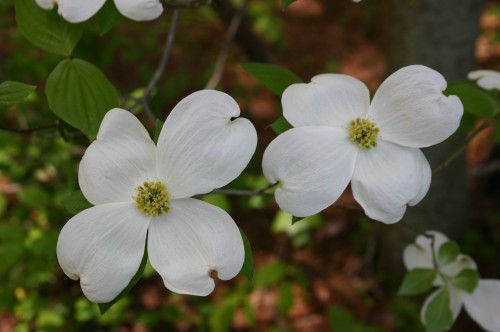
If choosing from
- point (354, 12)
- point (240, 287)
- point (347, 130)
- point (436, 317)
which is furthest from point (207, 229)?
point (354, 12)

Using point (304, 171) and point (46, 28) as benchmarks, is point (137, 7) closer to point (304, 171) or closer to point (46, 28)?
point (46, 28)

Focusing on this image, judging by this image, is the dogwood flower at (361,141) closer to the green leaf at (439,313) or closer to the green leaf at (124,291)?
the green leaf at (124,291)

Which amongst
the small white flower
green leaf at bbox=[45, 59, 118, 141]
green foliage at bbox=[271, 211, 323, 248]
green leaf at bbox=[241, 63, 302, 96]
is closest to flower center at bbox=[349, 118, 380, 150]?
green leaf at bbox=[241, 63, 302, 96]

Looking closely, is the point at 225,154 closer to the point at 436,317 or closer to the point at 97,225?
the point at 97,225

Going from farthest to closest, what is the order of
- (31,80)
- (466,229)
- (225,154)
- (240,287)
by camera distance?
1. (31,80)
2. (466,229)
3. (240,287)
4. (225,154)

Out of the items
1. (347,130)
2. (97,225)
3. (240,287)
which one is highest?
(347,130)

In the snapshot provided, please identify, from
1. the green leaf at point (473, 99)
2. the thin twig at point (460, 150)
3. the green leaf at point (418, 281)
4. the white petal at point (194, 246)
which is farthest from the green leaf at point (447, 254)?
the white petal at point (194, 246)

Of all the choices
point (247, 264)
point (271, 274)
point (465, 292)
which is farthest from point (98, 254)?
point (271, 274)
